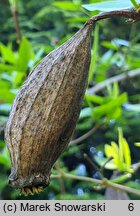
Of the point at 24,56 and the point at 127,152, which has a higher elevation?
the point at 24,56

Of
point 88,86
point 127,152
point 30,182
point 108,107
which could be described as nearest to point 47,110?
point 30,182

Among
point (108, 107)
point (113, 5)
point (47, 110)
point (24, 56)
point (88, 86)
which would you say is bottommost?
point (88, 86)

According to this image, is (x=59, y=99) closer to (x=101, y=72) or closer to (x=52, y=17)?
(x=101, y=72)

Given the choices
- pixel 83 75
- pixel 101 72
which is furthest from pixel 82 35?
pixel 101 72

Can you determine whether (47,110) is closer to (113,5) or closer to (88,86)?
(113,5)

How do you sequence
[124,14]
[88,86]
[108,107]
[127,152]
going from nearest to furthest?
1. [124,14]
2. [127,152]
3. [108,107]
4. [88,86]

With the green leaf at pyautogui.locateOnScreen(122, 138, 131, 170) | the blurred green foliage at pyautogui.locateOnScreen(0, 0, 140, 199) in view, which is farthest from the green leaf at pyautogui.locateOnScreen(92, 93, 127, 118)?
the green leaf at pyautogui.locateOnScreen(122, 138, 131, 170)

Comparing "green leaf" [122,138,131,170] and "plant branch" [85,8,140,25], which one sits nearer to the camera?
"plant branch" [85,8,140,25]

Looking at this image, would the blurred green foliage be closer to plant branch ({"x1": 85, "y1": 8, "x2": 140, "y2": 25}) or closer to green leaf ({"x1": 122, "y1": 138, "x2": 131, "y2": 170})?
green leaf ({"x1": 122, "y1": 138, "x2": 131, "y2": 170})
